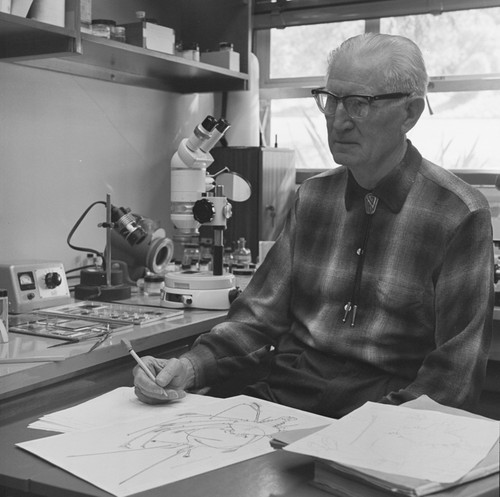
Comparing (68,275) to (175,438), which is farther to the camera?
(68,275)

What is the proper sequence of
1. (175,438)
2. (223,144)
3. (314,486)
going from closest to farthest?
(314,486), (175,438), (223,144)

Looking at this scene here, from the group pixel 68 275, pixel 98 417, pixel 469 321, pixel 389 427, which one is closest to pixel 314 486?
pixel 389 427

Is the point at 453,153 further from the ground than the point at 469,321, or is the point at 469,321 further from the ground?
the point at 453,153

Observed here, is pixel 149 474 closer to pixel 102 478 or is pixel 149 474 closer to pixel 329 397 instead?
pixel 102 478

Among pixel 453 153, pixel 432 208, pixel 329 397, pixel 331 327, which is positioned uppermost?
pixel 453 153

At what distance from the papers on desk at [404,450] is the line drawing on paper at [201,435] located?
178mm

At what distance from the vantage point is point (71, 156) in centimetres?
277

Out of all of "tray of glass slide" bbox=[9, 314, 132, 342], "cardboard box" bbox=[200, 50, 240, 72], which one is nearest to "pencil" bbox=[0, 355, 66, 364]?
"tray of glass slide" bbox=[9, 314, 132, 342]

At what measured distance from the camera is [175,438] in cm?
123

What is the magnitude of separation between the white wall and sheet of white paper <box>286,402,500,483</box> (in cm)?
159

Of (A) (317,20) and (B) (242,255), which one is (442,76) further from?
(B) (242,255)

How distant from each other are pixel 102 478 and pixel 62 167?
72.6 inches

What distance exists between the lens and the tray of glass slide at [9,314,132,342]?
1.89 meters

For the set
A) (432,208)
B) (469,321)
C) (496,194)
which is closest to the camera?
(469,321)
